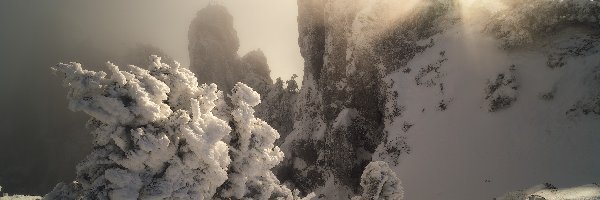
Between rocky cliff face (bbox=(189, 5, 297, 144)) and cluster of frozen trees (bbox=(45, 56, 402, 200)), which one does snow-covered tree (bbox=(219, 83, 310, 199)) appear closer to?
cluster of frozen trees (bbox=(45, 56, 402, 200))

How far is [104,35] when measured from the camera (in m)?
80.6

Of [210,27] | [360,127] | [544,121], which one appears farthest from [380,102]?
[210,27]

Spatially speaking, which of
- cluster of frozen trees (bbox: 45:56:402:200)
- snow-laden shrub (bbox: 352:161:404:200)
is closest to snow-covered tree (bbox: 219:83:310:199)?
cluster of frozen trees (bbox: 45:56:402:200)

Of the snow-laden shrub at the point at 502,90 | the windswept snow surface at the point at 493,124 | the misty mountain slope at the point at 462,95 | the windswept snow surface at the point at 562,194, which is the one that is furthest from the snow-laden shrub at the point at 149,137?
→ the snow-laden shrub at the point at 502,90

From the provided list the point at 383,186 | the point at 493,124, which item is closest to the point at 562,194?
the point at 383,186

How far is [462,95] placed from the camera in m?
22.8

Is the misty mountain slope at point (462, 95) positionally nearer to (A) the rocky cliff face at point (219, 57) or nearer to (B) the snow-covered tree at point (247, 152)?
(B) the snow-covered tree at point (247, 152)

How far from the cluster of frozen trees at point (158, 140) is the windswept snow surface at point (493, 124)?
494 inches

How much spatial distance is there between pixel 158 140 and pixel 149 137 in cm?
20

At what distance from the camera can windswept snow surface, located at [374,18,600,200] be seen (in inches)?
672

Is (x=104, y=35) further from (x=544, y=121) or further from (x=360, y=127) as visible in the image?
(x=544, y=121)

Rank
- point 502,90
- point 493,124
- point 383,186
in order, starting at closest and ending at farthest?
point 383,186 → point 493,124 → point 502,90

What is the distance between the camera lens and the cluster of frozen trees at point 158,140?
340 inches

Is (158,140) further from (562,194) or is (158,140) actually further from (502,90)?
(502,90)
